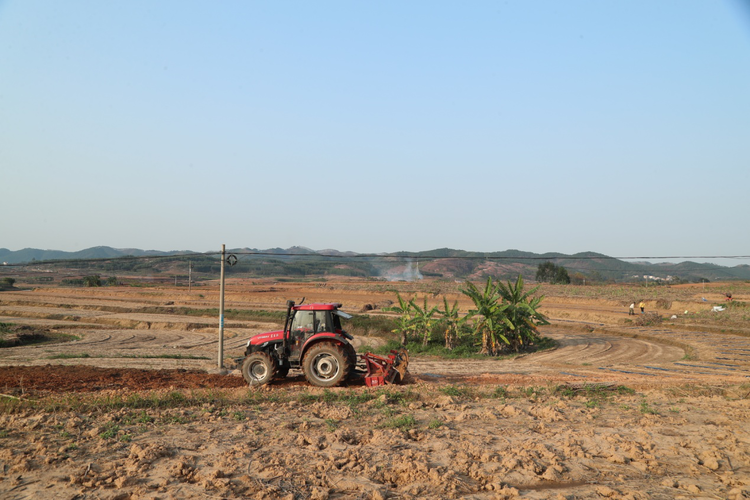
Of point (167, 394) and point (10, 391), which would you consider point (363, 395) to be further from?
point (10, 391)

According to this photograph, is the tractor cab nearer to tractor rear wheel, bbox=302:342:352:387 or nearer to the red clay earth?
tractor rear wheel, bbox=302:342:352:387

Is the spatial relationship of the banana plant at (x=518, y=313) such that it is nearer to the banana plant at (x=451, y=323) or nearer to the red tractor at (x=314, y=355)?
the banana plant at (x=451, y=323)

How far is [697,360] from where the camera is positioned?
18828 millimetres

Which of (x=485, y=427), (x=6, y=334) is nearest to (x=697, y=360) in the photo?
(x=485, y=427)

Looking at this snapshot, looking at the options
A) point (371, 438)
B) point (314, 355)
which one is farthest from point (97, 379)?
point (371, 438)

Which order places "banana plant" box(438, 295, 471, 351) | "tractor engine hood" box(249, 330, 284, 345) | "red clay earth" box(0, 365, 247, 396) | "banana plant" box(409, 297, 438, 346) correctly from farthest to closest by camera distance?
1. "banana plant" box(409, 297, 438, 346)
2. "banana plant" box(438, 295, 471, 351)
3. "tractor engine hood" box(249, 330, 284, 345)
4. "red clay earth" box(0, 365, 247, 396)

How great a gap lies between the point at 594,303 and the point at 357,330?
31.9 meters

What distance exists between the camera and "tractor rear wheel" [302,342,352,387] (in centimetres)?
1144

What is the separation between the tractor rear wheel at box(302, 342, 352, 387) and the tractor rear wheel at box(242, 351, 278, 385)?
81 centimetres

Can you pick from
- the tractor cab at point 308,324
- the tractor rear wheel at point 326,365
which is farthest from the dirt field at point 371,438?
the tractor cab at point 308,324

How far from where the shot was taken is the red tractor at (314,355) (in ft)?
37.9

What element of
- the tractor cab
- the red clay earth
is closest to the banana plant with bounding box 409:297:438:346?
the red clay earth

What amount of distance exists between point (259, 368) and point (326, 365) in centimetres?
171

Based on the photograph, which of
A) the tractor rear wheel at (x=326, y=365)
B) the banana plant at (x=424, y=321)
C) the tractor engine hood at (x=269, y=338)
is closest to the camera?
the tractor rear wheel at (x=326, y=365)
